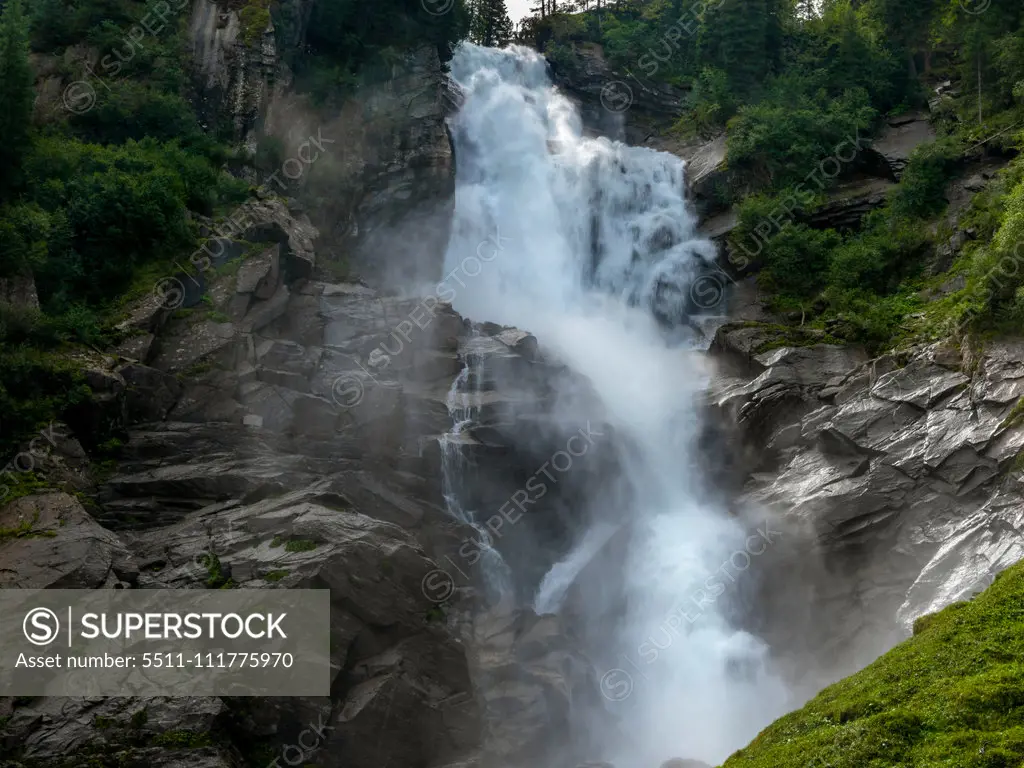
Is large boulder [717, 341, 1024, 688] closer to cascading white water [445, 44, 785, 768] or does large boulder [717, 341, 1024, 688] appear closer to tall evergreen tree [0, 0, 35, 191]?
cascading white water [445, 44, 785, 768]

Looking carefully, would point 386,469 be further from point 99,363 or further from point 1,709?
point 1,709

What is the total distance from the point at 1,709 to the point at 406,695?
7972 mm

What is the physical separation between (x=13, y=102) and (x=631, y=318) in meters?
23.1

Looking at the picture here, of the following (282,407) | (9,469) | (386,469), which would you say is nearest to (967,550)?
(386,469)

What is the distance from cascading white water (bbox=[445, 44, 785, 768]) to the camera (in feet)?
76.1

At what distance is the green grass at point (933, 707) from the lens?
1270 cm

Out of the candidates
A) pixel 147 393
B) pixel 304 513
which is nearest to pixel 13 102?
pixel 147 393

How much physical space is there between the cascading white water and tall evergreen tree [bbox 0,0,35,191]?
653 inches

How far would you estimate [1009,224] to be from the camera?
80.4 ft

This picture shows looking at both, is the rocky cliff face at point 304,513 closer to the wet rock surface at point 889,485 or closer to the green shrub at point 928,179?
the wet rock surface at point 889,485

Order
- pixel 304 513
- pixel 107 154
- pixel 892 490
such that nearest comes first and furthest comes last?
pixel 304 513
pixel 892 490
pixel 107 154

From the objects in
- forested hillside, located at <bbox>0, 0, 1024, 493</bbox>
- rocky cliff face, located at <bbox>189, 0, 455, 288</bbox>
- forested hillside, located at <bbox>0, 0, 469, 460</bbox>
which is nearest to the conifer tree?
forested hillside, located at <bbox>0, 0, 1024, 493</bbox>

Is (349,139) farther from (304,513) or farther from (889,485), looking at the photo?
(889,485)

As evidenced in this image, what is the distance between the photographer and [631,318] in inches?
1427
